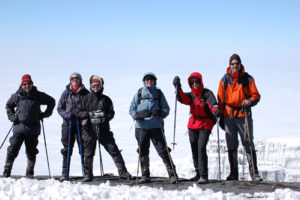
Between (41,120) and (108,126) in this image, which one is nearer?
(108,126)

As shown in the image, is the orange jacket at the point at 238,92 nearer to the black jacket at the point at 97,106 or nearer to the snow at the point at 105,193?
the snow at the point at 105,193

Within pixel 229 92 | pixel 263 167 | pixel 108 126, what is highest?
pixel 229 92

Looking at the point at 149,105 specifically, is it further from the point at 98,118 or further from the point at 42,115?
the point at 42,115

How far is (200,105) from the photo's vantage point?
869 cm

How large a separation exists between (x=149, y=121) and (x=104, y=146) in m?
1.38

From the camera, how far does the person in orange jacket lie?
859 centimetres

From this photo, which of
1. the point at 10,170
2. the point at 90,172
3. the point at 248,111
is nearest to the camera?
the point at 248,111

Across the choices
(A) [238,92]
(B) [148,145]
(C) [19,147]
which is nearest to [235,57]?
(A) [238,92]

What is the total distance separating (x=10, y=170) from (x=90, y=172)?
7.22 ft

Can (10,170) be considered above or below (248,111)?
below

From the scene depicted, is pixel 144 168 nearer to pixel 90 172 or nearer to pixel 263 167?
pixel 90 172

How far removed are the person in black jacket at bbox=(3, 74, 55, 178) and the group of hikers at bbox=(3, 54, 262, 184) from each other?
50mm

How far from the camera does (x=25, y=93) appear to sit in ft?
32.0

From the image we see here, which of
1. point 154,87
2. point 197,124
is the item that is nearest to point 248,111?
point 197,124
